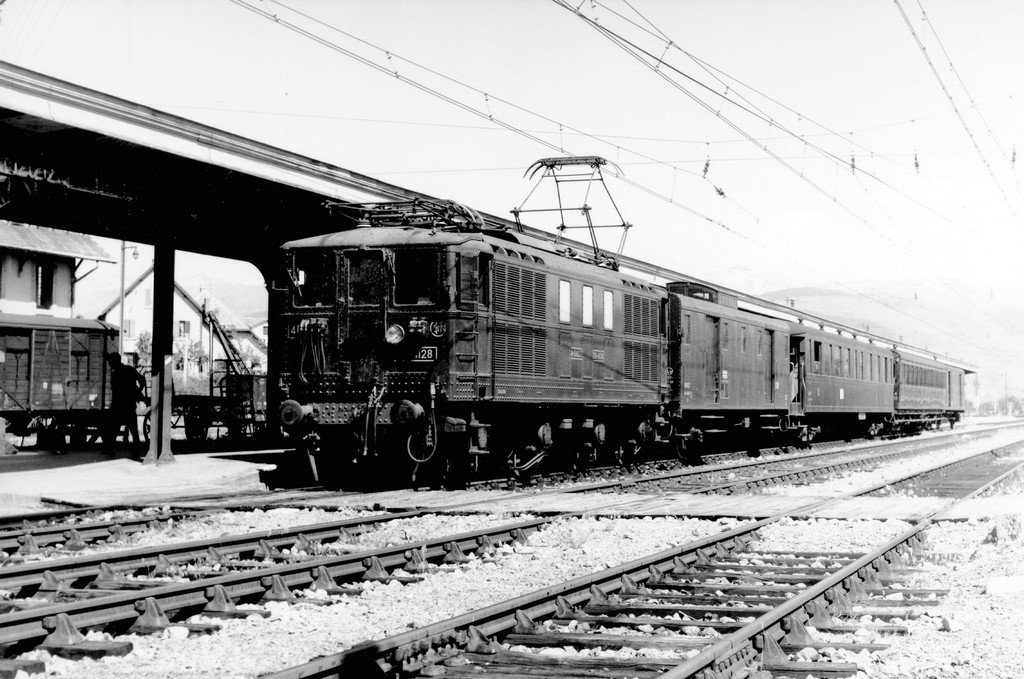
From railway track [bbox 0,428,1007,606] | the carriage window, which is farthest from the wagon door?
railway track [bbox 0,428,1007,606]

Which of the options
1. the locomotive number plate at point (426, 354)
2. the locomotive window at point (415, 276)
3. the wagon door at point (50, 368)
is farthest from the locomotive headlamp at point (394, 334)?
the wagon door at point (50, 368)

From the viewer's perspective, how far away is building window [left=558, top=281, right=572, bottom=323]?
1706 centimetres

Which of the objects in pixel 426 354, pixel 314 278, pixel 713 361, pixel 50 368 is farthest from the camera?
pixel 50 368

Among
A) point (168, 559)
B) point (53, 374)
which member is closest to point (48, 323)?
point (53, 374)

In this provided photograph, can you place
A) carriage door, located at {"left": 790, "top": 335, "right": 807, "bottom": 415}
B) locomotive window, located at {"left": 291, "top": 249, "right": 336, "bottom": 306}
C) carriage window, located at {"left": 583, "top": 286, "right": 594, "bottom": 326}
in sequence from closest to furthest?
locomotive window, located at {"left": 291, "top": 249, "right": 336, "bottom": 306}, carriage window, located at {"left": 583, "top": 286, "right": 594, "bottom": 326}, carriage door, located at {"left": 790, "top": 335, "right": 807, "bottom": 415}

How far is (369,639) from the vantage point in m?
6.32

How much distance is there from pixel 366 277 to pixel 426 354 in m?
1.50

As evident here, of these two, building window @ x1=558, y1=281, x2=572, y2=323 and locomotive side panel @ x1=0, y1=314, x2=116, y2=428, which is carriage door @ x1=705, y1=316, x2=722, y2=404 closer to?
building window @ x1=558, y1=281, x2=572, y2=323

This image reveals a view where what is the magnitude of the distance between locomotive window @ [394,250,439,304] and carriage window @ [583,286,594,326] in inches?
140

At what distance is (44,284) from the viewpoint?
128 feet

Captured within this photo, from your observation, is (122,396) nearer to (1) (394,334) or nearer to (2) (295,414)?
(2) (295,414)

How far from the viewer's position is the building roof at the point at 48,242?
36.9 m

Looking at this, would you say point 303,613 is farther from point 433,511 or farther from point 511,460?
point 511,460

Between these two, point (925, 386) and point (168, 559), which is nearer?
point (168, 559)
